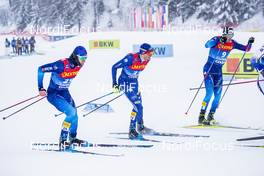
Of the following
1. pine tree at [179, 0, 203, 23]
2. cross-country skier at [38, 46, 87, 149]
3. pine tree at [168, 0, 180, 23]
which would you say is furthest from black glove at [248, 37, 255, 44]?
cross-country skier at [38, 46, 87, 149]

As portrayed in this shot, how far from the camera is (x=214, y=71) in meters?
3.33

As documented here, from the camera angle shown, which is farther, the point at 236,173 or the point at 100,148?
the point at 100,148

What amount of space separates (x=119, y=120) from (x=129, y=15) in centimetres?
89

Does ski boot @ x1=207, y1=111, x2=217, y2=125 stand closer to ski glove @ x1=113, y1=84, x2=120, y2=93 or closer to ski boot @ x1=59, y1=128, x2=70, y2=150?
ski glove @ x1=113, y1=84, x2=120, y2=93

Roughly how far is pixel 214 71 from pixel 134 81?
678mm

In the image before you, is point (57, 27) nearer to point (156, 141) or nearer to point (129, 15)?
point (129, 15)

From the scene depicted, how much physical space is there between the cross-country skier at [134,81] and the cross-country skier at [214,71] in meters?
0.48

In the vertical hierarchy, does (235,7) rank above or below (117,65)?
above

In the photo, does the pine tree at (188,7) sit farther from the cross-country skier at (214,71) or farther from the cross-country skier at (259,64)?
the cross-country skier at (259,64)

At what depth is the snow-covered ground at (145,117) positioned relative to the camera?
3.25m

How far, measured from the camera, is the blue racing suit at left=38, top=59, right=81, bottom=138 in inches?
129

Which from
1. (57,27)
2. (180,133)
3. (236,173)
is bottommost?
(236,173)

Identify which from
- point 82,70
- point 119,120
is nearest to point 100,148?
point 119,120

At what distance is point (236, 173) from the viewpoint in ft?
10.3
